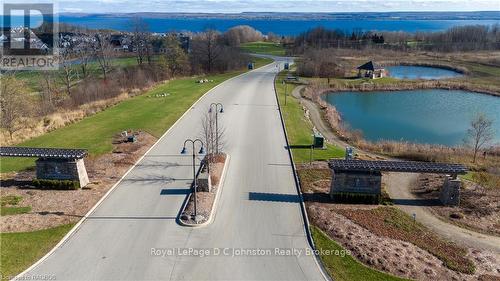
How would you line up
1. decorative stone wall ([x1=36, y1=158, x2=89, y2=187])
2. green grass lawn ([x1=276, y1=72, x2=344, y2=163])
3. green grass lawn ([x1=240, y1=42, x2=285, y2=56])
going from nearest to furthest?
decorative stone wall ([x1=36, y1=158, x2=89, y2=187]) < green grass lawn ([x1=276, y1=72, x2=344, y2=163]) < green grass lawn ([x1=240, y1=42, x2=285, y2=56])

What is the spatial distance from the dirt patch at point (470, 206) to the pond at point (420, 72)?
55.9 metres

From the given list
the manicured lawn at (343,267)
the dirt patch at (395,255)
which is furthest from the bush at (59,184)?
the manicured lawn at (343,267)

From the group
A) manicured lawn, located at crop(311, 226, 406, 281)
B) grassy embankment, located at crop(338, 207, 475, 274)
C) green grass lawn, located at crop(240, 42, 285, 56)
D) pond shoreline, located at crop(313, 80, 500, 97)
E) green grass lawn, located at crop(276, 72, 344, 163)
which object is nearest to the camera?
manicured lawn, located at crop(311, 226, 406, 281)

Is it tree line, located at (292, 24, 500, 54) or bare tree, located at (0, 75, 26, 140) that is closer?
bare tree, located at (0, 75, 26, 140)

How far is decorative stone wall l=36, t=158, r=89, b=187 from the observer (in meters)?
23.8

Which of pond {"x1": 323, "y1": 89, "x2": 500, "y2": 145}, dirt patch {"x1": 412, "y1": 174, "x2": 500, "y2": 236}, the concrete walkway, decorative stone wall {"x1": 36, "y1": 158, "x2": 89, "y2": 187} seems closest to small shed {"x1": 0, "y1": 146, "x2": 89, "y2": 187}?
Answer: decorative stone wall {"x1": 36, "y1": 158, "x2": 89, "y2": 187}

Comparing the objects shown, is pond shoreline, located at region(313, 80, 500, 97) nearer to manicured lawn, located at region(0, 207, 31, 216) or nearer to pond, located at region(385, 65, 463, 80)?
pond, located at region(385, 65, 463, 80)

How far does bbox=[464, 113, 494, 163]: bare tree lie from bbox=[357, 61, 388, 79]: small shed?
29098mm

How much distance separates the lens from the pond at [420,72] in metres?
78.7

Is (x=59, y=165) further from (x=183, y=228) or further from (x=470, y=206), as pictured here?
(x=470, y=206)

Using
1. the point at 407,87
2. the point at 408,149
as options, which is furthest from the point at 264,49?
the point at 408,149

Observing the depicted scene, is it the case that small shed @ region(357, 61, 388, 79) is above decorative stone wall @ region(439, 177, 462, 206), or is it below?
above

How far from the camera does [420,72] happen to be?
83875 mm

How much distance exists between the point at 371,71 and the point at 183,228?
56644 millimetres
